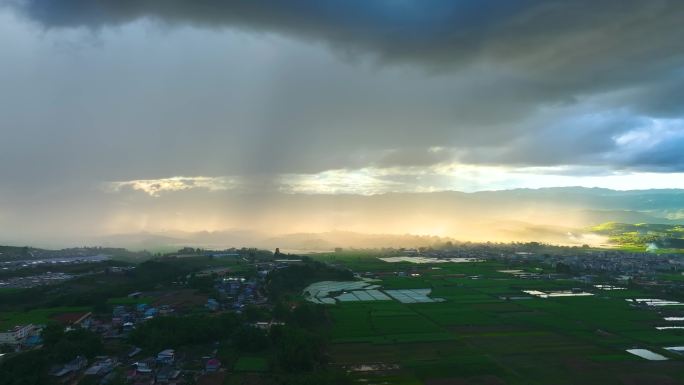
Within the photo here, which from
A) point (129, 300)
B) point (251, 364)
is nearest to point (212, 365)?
point (251, 364)

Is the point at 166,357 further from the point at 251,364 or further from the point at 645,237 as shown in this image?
the point at 645,237

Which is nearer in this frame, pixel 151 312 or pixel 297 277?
pixel 151 312

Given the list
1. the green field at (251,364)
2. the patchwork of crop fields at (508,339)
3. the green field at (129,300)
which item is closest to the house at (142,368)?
the green field at (251,364)

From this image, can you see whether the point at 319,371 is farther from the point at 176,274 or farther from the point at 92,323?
the point at 176,274

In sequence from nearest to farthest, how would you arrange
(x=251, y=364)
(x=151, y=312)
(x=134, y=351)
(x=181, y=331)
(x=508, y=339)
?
(x=251, y=364) → (x=134, y=351) → (x=181, y=331) → (x=508, y=339) → (x=151, y=312)

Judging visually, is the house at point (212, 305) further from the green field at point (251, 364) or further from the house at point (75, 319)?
the green field at point (251, 364)

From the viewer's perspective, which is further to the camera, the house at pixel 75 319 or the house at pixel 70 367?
the house at pixel 75 319
